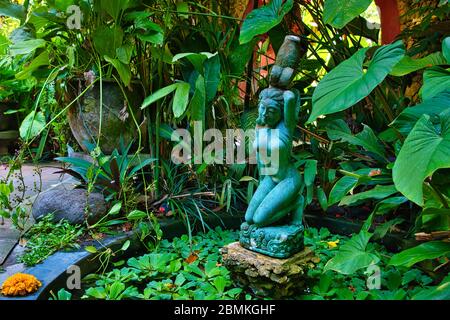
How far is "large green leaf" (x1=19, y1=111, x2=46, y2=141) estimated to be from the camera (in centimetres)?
210

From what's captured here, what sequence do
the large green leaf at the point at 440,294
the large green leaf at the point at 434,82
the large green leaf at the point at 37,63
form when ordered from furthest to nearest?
1. the large green leaf at the point at 37,63
2. the large green leaf at the point at 434,82
3. the large green leaf at the point at 440,294

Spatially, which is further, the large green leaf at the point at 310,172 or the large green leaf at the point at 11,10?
the large green leaf at the point at 11,10

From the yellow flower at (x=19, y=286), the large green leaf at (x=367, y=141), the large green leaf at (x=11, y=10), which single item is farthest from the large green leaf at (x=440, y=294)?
the large green leaf at (x=11, y=10)

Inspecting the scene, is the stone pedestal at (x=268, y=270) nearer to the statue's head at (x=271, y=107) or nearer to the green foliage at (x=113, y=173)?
the statue's head at (x=271, y=107)

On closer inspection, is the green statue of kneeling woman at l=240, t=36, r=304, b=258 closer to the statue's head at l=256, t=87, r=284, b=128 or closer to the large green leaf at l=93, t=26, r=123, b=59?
the statue's head at l=256, t=87, r=284, b=128

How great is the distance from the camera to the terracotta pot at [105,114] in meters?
2.38

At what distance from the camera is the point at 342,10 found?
1480 millimetres

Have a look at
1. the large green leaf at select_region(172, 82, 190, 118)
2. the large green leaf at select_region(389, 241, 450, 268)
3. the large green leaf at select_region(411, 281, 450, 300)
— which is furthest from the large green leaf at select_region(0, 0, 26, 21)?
the large green leaf at select_region(411, 281, 450, 300)

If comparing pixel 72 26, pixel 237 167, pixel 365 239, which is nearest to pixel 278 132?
pixel 365 239

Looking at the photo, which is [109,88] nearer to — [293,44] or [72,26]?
[72,26]

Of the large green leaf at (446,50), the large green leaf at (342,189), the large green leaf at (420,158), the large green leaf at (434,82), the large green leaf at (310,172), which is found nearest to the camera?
the large green leaf at (420,158)

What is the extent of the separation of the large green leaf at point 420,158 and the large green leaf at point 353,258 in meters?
0.44

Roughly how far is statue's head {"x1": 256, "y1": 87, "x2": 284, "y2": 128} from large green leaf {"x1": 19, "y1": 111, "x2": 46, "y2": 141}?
1194 mm

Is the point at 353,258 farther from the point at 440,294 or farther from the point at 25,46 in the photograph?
the point at 25,46
